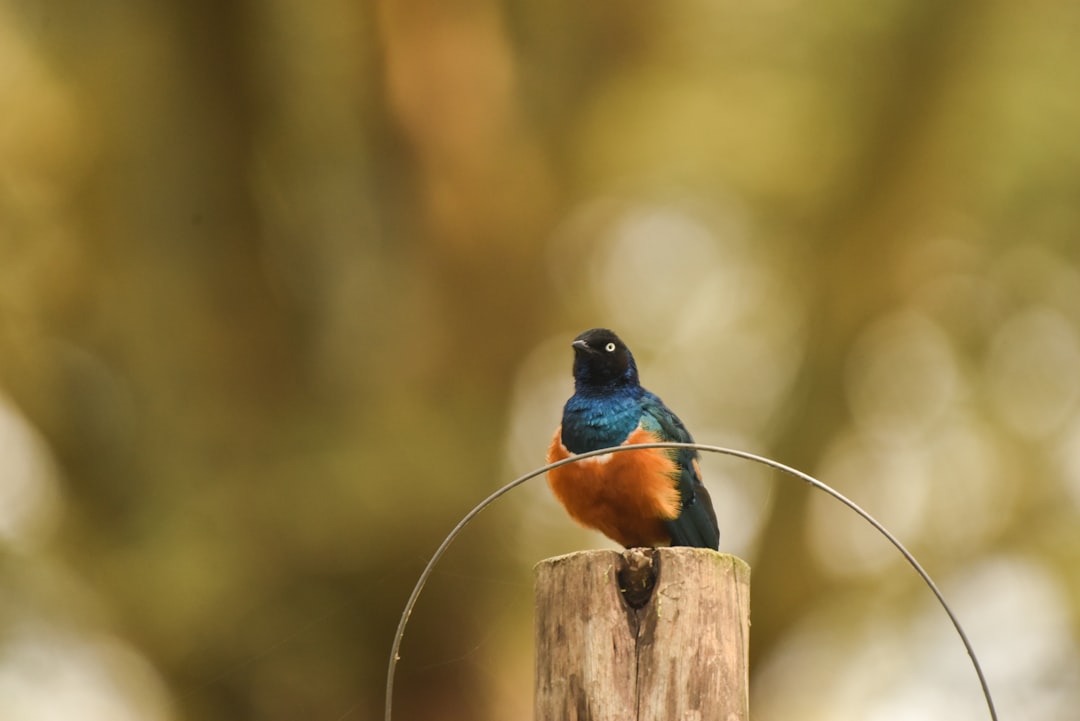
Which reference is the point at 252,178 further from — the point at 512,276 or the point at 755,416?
the point at 755,416

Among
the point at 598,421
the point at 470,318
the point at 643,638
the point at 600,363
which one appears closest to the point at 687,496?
the point at 598,421

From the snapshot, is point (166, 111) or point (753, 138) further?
point (753, 138)

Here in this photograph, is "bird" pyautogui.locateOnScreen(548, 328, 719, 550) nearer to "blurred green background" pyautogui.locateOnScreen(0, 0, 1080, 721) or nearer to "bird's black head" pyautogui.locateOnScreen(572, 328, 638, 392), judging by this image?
"bird's black head" pyautogui.locateOnScreen(572, 328, 638, 392)

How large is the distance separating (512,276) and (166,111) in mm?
2078

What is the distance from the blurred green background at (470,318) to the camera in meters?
6.88

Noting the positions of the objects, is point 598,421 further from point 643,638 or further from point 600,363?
point 643,638

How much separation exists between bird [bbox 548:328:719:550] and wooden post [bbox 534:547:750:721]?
4.34ft

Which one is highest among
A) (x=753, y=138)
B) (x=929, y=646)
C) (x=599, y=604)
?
(x=753, y=138)

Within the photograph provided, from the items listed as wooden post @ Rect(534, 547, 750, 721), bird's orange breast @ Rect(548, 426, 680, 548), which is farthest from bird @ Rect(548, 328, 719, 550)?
wooden post @ Rect(534, 547, 750, 721)

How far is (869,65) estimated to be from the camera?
7770 millimetres

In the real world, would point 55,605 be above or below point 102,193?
below

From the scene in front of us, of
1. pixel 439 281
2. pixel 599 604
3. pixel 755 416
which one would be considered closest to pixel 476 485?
pixel 439 281

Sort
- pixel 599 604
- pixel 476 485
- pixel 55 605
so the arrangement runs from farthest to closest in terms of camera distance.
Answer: pixel 55 605
pixel 476 485
pixel 599 604

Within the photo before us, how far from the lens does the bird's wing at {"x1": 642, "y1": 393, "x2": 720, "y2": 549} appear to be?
4242 mm
